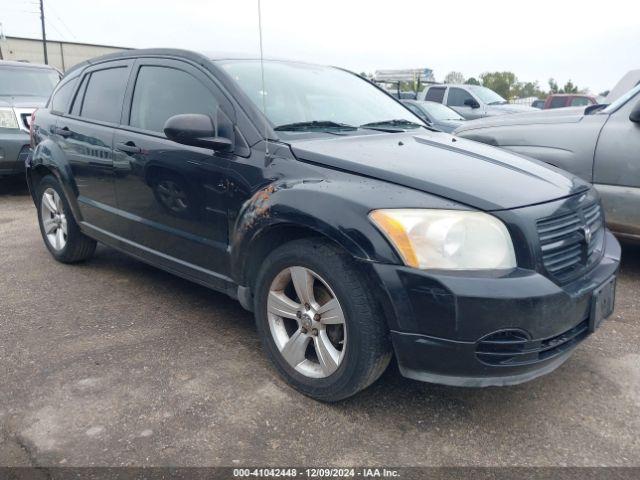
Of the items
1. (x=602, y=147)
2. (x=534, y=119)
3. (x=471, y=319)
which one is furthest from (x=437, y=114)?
(x=471, y=319)

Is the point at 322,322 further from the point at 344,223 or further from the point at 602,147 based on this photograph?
the point at 602,147

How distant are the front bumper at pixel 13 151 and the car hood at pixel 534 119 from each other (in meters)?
5.57

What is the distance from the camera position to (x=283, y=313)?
8.56 feet

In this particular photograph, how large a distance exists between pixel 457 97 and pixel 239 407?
1259 cm

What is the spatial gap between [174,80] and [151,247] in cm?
103

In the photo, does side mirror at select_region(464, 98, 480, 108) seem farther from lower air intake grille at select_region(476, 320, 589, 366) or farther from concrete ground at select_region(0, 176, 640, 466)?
lower air intake grille at select_region(476, 320, 589, 366)

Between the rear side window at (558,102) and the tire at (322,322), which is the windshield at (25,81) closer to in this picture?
the tire at (322,322)

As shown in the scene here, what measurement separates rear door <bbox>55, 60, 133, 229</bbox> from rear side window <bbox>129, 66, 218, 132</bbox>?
219mm

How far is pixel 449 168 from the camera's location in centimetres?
252

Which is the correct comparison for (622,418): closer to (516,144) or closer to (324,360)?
(324,360)

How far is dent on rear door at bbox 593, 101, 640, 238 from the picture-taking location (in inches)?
153

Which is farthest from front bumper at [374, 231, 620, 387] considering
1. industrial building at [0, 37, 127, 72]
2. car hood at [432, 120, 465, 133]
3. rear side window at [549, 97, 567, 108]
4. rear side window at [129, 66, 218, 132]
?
industrial building at [0, 37, 127, 72]

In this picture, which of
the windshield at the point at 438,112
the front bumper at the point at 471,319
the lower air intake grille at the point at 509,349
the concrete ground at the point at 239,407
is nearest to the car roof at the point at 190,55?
the concrete ground at the point at 239,407

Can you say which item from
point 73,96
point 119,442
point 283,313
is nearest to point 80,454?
point 119,442
